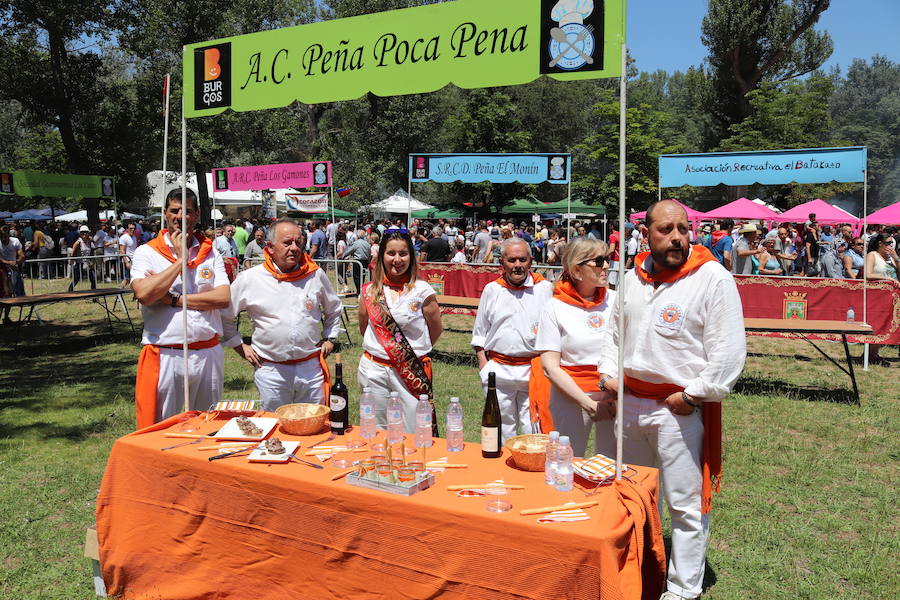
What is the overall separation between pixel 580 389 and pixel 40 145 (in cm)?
4922

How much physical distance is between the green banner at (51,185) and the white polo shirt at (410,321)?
15.8 m


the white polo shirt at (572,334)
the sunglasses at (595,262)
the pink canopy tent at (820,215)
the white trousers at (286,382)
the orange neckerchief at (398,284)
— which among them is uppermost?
the pink canopy tent at (820,215)

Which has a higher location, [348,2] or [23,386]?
[348,2]

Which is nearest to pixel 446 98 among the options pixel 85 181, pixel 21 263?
pixel 85 181

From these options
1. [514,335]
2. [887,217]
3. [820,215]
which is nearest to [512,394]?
[514,335]

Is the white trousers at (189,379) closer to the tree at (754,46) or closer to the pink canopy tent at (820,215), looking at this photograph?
the pink canopy tent at (820,215)

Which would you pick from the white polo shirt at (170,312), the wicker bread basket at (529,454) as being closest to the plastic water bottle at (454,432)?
the wicker bread basket at (529,454)

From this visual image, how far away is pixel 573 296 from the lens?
3820 mm

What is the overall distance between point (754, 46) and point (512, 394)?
40999 millimetres

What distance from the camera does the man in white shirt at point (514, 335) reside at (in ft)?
14.4

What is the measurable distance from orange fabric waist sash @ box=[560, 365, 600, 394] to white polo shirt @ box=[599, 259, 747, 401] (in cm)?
58

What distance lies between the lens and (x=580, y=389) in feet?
12.0

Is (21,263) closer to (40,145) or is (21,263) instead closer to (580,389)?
(580,389)

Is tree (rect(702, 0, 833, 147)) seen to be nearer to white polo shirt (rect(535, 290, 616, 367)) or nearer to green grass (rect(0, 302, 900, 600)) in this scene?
green grass (rect(0, 302, 900, 600))
